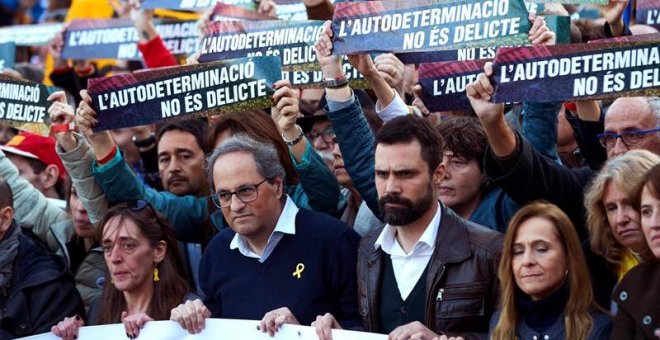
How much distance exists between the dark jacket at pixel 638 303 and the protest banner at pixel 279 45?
245 cm

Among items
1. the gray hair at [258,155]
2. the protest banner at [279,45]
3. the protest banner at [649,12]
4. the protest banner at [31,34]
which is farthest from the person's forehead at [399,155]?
the protest banner at [31,34]

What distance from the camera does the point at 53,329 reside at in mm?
6910

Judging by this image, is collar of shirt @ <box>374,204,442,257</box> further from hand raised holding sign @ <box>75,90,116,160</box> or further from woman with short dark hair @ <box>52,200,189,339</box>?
hand raised holding sign @ <box>75,90,116,160</box>

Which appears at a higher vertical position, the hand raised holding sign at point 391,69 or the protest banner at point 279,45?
the protest banner at point 279,45

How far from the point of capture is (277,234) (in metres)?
7.02

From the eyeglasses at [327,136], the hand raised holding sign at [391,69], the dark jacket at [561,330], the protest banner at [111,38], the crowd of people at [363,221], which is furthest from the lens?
the protest banner at [111,38]

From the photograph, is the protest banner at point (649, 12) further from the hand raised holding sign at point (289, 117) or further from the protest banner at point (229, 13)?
the hand raised holding sign at point (289, 117)

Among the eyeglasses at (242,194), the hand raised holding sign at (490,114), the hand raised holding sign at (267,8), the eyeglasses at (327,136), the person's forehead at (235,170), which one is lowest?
the eyeglasses at (242,194)

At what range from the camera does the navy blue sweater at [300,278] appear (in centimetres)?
679

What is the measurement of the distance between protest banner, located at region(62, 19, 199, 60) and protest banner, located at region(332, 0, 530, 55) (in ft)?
12.2

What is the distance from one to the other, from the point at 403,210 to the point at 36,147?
3.69 meters

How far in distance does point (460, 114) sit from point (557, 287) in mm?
2269

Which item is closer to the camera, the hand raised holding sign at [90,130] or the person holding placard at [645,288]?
the person holding placard at [645,288]

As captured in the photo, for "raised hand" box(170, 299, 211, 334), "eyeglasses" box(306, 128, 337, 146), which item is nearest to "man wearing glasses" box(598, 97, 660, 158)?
"eyeglasses" box(306, 128, 337, 146)
